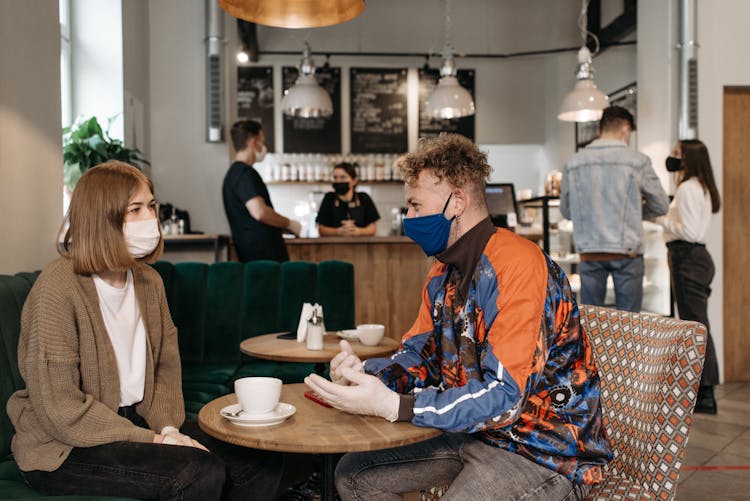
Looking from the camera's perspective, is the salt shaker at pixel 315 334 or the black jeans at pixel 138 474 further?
the salt shaker at pixel 315 334

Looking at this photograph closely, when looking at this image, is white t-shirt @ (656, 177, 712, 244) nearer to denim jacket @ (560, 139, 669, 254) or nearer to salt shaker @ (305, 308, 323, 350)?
denim jacket @ (560, 139, 669, 254)

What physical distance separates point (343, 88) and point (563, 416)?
7.42 metres

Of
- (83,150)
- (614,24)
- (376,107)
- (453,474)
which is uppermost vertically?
(614,24)

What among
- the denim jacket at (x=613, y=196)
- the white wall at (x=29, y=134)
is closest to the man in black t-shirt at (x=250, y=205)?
the white wall at (x=29, y=134)

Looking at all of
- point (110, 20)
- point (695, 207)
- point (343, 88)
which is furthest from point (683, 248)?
point (343, 88)

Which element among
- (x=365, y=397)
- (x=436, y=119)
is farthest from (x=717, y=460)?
(x=436, y=119)

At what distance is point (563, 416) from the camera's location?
166cm

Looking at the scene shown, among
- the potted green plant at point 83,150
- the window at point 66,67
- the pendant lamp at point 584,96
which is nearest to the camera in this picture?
the potted green plant at point 83,150

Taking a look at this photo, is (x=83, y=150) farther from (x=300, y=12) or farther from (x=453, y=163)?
(x=453, y=163)

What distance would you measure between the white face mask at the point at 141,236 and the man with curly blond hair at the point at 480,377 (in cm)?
62

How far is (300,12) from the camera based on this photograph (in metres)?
2.44

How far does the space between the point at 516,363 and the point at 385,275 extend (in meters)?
3.89

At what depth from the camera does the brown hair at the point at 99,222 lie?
1.85 m

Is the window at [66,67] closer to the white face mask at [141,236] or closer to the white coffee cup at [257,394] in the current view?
the white face mask at [141,236]
